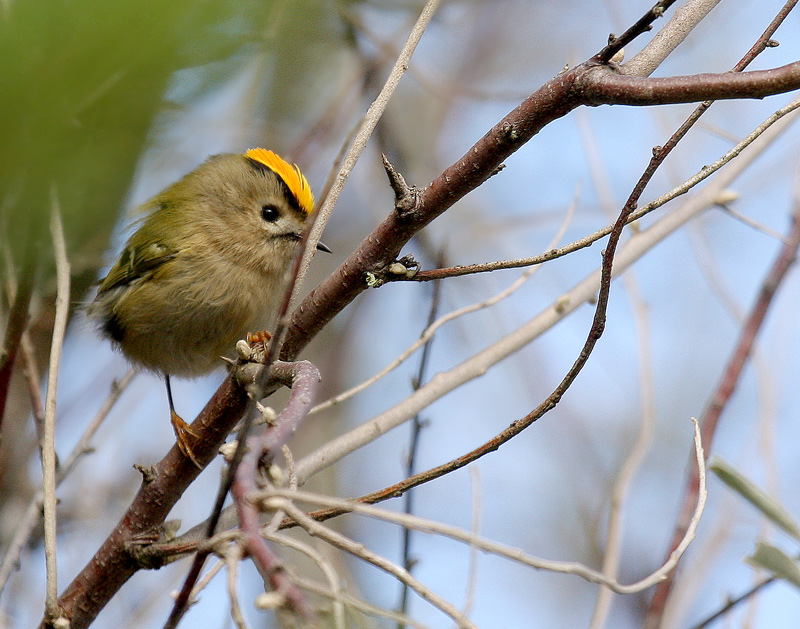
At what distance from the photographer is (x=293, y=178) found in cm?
288

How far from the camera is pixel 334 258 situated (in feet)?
12.7

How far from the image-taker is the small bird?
2.57m

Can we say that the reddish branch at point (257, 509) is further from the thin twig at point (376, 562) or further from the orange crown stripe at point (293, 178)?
the orange crown stripe at point (293, 178)

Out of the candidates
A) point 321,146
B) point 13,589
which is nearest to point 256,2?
point 13,589

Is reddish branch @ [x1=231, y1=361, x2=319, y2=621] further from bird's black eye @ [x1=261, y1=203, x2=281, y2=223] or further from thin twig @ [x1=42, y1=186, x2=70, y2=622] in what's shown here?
bird's black eye @ [x1=261, y1=203, x2=281, y2=223]

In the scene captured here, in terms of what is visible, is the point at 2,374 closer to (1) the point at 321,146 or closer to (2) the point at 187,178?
(2) the point at 187,178

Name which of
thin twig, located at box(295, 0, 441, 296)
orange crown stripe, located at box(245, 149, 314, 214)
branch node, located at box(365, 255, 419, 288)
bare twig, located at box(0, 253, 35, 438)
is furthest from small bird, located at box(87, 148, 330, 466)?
branch node, located at box(365, 255, 419, 288)

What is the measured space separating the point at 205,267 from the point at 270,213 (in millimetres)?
382

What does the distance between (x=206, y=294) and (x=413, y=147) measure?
1829 mm

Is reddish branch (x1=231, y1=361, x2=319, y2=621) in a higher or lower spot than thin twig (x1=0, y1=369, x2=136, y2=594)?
lower

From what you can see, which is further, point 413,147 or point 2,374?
point 413,147

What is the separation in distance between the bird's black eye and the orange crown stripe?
0.09 m

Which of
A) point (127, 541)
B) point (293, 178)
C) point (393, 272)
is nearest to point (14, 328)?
point (127, 541)

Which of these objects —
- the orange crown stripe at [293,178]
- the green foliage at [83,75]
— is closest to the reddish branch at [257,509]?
the green foliage at [83,75]
